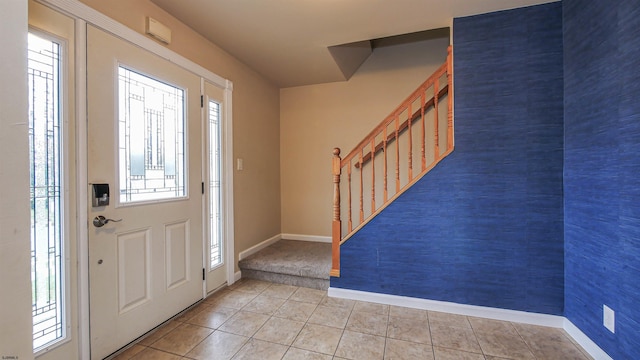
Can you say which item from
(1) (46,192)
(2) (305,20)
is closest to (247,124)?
(2) (305,20)

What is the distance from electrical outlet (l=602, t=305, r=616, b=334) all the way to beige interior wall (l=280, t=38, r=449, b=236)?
264 cm

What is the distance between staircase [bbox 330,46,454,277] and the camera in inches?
92.2

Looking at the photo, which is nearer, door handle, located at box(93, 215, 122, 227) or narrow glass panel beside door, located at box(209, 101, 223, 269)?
door handle, located at box(93, 215, 122, 227)

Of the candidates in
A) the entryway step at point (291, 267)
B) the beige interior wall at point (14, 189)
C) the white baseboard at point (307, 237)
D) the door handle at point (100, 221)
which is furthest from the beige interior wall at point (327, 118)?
the beige interior wall at point (14, 189)

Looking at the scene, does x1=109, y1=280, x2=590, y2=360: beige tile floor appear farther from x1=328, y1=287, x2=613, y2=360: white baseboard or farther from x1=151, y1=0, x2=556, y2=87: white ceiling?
x1=151, y1=0, x2=556, y2=87: white ceiling

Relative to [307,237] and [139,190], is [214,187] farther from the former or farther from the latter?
[307,237]

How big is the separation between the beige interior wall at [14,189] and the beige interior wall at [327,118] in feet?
9.61

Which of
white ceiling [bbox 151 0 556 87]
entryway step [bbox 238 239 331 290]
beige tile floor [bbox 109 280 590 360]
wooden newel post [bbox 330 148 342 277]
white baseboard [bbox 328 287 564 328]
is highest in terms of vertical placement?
white ceiling [bbox 151 0 556 87]

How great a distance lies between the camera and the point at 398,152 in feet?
7.88

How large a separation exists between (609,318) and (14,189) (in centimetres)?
317

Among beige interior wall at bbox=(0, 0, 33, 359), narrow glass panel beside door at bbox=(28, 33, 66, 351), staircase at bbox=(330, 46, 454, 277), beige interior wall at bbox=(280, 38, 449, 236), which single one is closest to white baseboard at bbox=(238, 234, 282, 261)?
beige interior wall at bbox=(280, 38, 449, 236)

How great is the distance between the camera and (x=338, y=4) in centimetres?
200

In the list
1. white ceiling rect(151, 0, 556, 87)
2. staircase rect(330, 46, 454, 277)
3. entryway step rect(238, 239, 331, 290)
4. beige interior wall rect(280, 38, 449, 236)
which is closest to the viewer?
white ceiling rect(151, 0, 556, 87)

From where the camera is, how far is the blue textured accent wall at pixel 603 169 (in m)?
1.44
